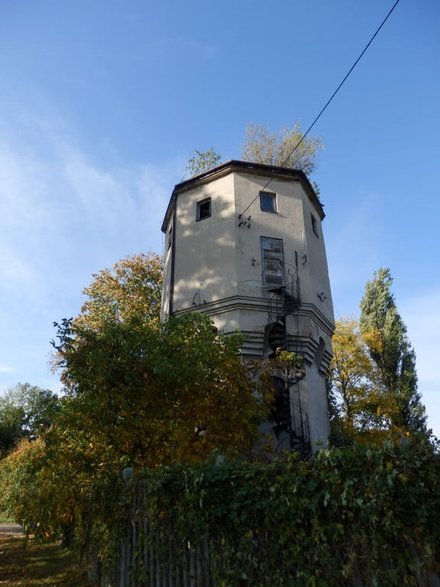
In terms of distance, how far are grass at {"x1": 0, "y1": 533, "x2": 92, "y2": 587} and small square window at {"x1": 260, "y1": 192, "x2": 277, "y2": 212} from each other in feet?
39.7

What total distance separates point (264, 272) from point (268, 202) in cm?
304

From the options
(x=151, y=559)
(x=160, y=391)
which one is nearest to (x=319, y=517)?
(x=151, y=559)

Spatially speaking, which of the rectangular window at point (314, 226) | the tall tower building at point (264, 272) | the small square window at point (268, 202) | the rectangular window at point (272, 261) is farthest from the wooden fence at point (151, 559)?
the rectangular window at point (314, 226)

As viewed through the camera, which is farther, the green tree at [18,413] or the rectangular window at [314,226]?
the green tree at [18,413]

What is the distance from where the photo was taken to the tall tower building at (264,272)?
12625 millimetres

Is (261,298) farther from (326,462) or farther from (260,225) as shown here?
(326,462)

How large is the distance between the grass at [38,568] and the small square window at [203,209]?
11.3 m

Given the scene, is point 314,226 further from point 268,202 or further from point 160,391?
point 160,391

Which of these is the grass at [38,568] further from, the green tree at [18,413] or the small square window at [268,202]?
the green tree at [18,413]

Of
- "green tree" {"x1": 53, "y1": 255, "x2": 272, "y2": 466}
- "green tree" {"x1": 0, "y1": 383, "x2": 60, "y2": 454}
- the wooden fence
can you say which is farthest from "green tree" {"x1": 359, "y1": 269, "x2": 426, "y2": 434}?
"green tree" {"x1": 0, "y1": 383, "x2": 60, "y2": 454}

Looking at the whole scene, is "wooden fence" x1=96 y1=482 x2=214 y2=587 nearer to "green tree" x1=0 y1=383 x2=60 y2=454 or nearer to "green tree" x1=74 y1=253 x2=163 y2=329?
"green tree" x1=74 y1=253 x2=163 y2=329

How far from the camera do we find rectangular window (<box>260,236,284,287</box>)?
13793mm

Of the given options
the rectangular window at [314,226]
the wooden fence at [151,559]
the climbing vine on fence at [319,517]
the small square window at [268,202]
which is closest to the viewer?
the climbing vine on fence at [319,517]

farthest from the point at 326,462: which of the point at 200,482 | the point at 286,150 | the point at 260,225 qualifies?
the point at 286,150
